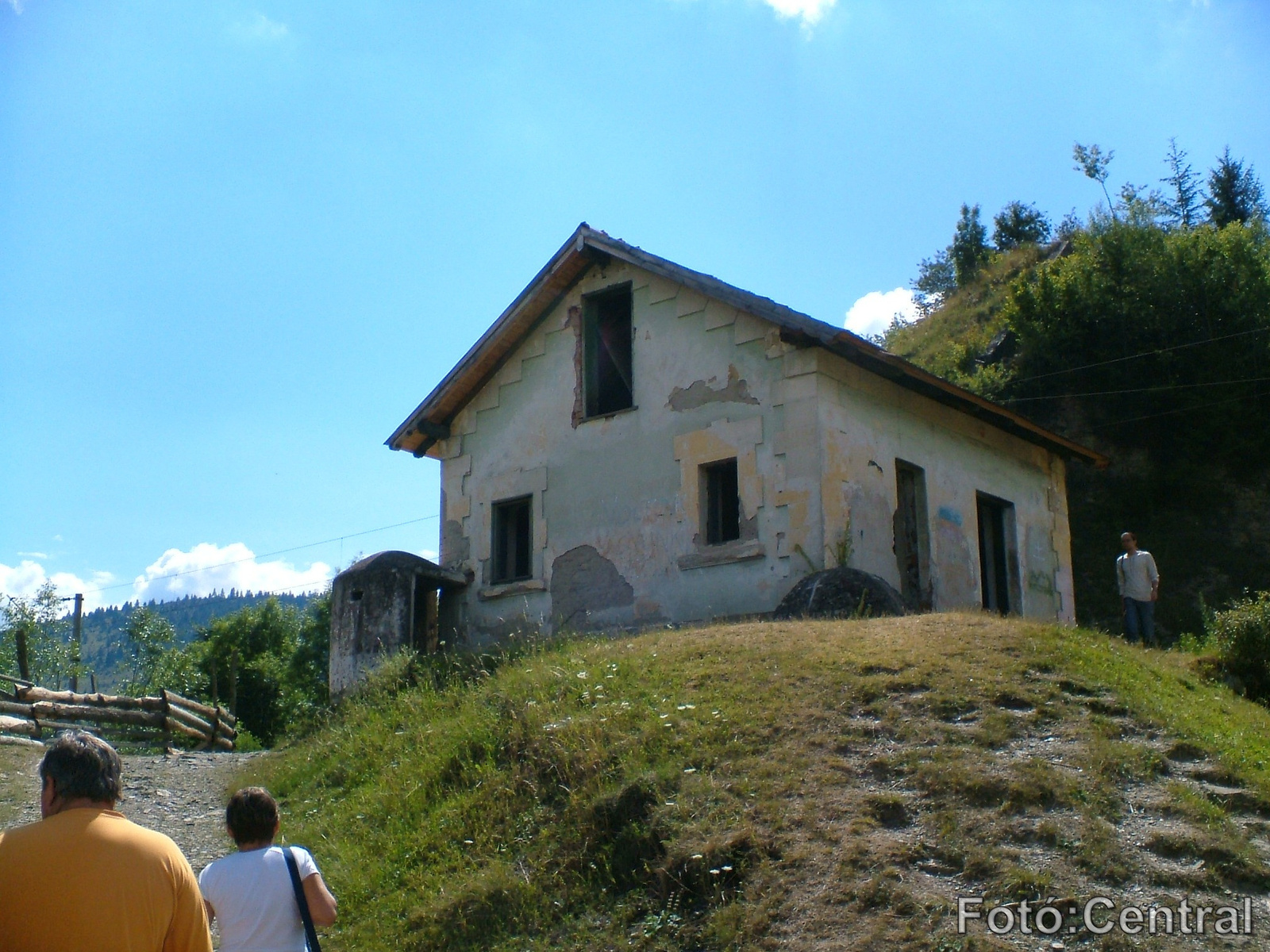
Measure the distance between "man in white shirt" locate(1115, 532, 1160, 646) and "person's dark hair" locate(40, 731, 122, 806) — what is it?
46.9ft

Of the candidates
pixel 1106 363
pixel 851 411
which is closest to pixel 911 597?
pixel 851 411

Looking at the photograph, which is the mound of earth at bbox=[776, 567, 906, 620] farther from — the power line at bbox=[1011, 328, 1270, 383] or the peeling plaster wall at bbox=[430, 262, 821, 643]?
the power line at bbox=[1011, 328, 1270, 383]

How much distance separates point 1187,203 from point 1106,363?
12.0 metres

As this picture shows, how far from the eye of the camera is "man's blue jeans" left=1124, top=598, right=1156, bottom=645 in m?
16.0

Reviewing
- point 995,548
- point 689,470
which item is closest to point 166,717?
point 689,470

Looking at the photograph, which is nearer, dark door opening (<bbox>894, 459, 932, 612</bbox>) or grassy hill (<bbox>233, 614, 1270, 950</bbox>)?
grassy hill (<bbox>233, 614, 1270, 950</bbox>)

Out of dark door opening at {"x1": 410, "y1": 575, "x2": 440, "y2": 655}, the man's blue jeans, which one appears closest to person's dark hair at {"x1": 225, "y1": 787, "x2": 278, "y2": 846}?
dark door opening at {"x1": 410, "y1": 575, "x2": 440, "y2": 655}

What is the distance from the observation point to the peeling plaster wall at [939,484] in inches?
594

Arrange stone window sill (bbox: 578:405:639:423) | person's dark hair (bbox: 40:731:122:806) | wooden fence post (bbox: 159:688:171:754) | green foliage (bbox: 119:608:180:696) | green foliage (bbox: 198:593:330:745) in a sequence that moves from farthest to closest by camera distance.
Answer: green foliage (bbox: 119:608:180:696), green foliage (bbox: 198:593:330:745), wooden fence post (bbox: 159:688:171:754), stone window sill (bbox: 578:405:639:423), person's dark hair (bbox: 40:731:122:806)

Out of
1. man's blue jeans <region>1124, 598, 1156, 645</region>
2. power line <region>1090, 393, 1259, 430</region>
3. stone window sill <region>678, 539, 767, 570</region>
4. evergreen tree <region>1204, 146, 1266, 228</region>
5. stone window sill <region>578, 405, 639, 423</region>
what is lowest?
man's blue jeans <region>1124, 598, 1156, 645</region>

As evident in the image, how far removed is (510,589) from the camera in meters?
17.3

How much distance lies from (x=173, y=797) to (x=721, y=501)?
7.46 metres

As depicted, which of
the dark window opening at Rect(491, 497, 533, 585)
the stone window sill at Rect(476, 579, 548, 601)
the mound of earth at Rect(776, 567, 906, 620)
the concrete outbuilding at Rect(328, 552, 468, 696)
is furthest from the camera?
the dark window opening at Rect(491, 497, 533, 585)

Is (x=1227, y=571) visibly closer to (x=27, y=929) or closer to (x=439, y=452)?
(x=439, y=452)
